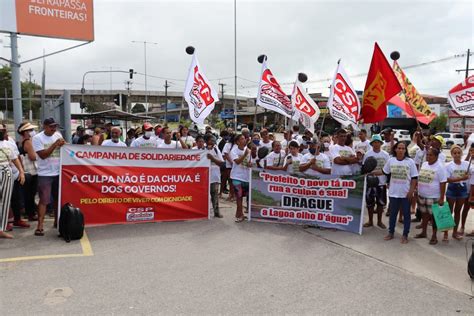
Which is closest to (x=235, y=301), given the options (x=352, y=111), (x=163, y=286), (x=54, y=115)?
(x=163, y=286)

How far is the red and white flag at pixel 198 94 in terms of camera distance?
7.76m

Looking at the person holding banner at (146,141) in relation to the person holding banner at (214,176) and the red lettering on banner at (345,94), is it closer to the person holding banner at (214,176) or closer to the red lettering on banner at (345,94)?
the person holding banner at (214,176)

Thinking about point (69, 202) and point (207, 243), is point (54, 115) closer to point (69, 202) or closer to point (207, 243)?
point (69, 202)

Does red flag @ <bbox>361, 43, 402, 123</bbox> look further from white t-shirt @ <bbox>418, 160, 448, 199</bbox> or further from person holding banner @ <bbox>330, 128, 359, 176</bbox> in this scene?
white t-shirt @ <bbox>418, 160, 448, 199</bbox>

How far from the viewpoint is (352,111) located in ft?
24.1

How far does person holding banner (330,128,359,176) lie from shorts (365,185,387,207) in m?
0.50

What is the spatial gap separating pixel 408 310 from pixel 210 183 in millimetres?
4361

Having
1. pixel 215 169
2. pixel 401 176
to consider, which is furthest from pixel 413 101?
pixel 215 169

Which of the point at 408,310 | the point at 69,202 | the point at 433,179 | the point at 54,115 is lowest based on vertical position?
the point at 408,310

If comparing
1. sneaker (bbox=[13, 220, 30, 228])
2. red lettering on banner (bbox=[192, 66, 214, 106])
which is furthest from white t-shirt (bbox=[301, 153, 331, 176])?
sneaker (bbox=[13, 220, 30, 228])

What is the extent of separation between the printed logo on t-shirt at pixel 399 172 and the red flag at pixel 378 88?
144 cm

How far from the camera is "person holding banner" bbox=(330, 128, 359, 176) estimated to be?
22.8 feet

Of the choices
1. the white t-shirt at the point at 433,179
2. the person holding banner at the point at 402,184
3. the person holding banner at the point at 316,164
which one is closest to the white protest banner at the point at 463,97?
the white t-shirt at the point at 433,179

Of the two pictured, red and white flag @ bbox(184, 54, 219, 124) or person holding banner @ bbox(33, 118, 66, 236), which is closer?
person holding banner @ bbox(33, 118, 66, 236)
